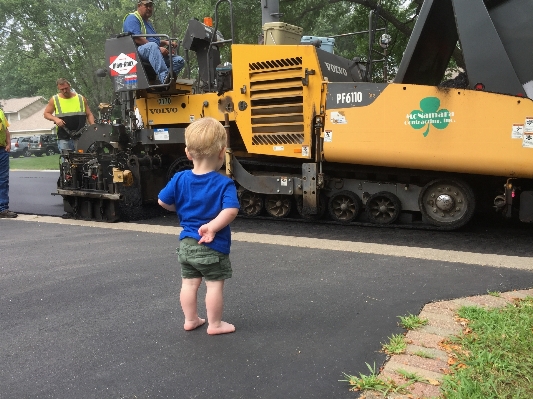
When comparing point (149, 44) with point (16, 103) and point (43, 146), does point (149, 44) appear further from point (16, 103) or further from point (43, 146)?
point (16, 103)

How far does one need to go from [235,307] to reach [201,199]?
3.19 feet

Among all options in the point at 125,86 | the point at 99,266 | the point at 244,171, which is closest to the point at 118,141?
the point at 125,86

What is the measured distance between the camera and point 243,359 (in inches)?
106

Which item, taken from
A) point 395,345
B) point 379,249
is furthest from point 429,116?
point 395,345

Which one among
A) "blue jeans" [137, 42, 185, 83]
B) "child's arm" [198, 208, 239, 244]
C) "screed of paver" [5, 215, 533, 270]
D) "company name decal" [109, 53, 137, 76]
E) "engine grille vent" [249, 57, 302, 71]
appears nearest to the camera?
"child's arm" [198, 208, 239, 244]

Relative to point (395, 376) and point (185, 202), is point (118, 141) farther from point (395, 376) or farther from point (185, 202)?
point (395, 376)

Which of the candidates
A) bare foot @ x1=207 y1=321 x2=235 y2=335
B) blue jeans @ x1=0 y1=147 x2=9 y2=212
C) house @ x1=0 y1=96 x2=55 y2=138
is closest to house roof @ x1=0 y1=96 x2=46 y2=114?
house @ x1=0 y1=96 x2=55 y2=138

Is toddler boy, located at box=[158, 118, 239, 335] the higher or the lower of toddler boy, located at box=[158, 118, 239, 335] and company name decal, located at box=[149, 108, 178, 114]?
the lower

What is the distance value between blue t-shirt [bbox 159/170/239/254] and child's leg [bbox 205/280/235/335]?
22cm

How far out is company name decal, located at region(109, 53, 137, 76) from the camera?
23.2ft

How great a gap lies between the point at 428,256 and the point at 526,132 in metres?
1.64

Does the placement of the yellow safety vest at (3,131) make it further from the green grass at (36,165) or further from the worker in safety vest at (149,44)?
the green grass at (36,165)

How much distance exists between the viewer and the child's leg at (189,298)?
118 inches

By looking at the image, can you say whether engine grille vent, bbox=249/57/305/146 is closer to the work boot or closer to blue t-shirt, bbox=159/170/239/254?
blue t-shirt, bbox=159/170/239/254
